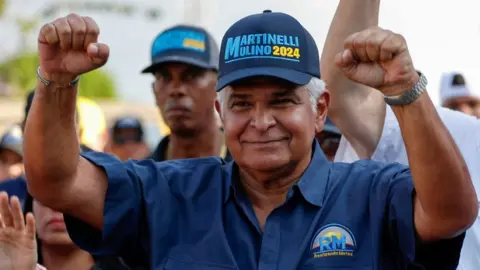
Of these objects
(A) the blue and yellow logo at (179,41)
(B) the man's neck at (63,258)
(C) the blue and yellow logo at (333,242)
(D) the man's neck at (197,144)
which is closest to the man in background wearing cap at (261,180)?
(C) the blue and yellow logo at (333,242)

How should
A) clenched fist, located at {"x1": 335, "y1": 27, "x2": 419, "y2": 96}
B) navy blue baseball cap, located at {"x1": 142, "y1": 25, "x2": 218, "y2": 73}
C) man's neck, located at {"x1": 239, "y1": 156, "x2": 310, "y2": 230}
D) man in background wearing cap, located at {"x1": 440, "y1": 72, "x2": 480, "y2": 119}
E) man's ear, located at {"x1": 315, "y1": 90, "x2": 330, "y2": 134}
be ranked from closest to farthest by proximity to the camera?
clenched fist, located at {"x1": 335, "y1": 27, "x2": 419, "y2": 96}, man's neck, located at {"x1": 239, "y1": 156, "x2": 310, "y2": 230}, man's ear, located at {"x1": 315, "y1": 90, "x2": 330, "y2": 134}, navy blue baseball cap, located at {"x1": 142, "y1": 25, "x2": 218, "y2": 73}, man in background wearing cap, located at {"x1": 440, "y1": 72, "x2": 480, "y2": 119}

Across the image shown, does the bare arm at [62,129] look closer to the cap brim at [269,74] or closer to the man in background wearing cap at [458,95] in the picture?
the cap brim at [269,74]

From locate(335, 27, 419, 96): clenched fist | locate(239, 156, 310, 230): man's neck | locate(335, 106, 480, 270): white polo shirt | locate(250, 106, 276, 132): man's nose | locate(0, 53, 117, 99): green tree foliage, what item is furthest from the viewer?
locate(0, 53, 117, 99): green tree foliage

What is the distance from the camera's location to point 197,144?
237 inches

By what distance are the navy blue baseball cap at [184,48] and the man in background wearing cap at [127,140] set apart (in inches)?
133

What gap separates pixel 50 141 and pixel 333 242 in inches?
38.9

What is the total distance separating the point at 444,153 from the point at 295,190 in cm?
63

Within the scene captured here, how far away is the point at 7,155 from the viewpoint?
815 cm

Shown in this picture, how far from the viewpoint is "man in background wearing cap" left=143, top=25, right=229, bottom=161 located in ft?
19.8

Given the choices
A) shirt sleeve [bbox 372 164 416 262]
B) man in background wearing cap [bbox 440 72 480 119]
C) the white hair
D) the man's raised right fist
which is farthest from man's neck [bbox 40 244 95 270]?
Answer: man in background wearing cap [bbox 440 72 480 119]

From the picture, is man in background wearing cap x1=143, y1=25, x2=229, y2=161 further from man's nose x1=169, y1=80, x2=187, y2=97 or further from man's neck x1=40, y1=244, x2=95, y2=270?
man's neck x1=40, y1=244, x2=95, y2=270

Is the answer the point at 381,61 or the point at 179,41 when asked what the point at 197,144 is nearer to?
the point at 179,41

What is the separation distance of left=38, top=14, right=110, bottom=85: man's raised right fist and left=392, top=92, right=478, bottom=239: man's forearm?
3.16 feet

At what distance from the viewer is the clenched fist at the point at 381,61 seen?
3479mm
